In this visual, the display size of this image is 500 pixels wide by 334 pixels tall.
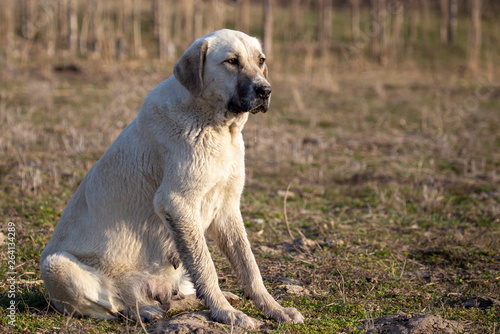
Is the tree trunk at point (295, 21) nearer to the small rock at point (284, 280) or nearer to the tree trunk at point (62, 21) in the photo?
the tree trunk at point (62, 21)

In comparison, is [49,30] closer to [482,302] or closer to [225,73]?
[225,73]

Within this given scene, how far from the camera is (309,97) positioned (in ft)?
50.2

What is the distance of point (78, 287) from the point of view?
3230 mm

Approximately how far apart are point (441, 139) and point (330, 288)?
693 cm

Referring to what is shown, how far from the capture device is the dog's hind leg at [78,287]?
3.23m

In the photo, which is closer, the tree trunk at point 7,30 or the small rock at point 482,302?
the small rock at point 482,302

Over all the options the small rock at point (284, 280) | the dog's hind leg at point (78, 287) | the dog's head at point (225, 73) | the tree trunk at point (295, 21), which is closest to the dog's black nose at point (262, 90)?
the dog's head at point (225, 73)

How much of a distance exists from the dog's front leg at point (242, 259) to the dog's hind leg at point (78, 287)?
811 millimetres

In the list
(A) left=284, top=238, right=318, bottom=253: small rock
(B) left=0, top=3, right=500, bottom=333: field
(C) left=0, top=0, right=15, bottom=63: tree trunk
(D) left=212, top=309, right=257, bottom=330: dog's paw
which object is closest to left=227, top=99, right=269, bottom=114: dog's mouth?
(B) left=0, top=3, right=500, bottom=333: field

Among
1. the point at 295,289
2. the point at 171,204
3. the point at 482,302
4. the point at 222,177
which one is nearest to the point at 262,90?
the point at 222,177

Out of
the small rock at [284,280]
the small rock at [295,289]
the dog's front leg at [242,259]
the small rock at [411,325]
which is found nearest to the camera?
the small rock at [411,325]

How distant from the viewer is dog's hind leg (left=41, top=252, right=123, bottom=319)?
3232 mm

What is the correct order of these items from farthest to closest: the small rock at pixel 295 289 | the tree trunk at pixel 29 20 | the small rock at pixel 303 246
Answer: the tree trunk at pixel 29 20
the small rock at pixel 303 246
the small rock at pixel 295 289

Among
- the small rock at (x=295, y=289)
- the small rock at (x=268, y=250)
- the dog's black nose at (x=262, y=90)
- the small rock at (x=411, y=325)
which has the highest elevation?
the dog's black nose at (x=262, y=90)
